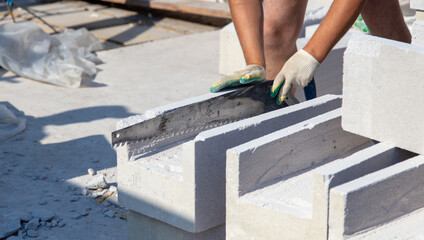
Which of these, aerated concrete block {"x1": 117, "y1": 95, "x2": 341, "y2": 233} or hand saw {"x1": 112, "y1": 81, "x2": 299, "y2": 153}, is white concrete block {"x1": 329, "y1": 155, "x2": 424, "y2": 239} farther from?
hand saw {"x1": 112, "y1": 81, "x2": 299, "y2": 153}

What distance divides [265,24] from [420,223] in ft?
5.47

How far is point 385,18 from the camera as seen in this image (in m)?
3.48

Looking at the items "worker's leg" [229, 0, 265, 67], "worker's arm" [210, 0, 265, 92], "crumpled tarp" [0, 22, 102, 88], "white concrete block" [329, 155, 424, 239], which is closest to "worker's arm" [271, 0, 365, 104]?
"worker's arm" [210, 0, 265, 92]

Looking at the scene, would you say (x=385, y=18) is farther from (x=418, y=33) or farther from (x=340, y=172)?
(x=340, y=172)

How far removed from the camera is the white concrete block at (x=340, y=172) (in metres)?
2.06

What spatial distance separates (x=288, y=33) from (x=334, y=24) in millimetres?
780

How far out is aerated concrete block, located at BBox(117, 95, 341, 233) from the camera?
238cm

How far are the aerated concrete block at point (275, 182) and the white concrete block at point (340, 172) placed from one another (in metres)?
0.05

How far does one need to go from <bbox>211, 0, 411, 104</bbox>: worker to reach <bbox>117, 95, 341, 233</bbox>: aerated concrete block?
240mm

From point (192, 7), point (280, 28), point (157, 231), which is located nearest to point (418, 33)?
point (280, 28)

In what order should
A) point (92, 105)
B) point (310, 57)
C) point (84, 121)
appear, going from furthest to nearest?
1. point (92, 105)
2. point (84, 121)
3. point (310, 57)

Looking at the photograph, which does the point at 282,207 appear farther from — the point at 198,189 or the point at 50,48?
the point at 50,48

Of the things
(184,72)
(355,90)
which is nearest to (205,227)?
(355,90)

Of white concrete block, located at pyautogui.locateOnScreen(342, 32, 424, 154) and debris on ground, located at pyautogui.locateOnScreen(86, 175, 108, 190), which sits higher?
white concrete block, located at pyautogui.locateOnScreen(342, 32, 424, 154)
